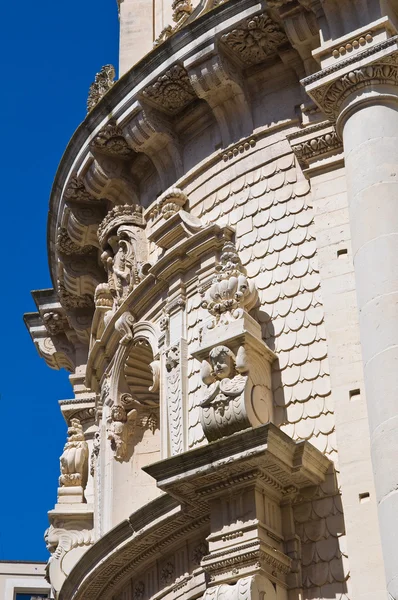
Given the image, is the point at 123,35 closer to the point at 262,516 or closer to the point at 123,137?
the point at 123,137

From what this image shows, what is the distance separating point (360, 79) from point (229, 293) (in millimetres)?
2864

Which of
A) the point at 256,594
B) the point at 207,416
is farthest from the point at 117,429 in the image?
the point at 256,594

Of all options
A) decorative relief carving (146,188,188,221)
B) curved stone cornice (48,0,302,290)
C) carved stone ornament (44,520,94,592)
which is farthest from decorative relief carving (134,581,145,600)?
curved stone cornice (48,0,302,290)

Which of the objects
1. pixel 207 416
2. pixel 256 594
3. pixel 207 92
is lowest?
pixel 256 594

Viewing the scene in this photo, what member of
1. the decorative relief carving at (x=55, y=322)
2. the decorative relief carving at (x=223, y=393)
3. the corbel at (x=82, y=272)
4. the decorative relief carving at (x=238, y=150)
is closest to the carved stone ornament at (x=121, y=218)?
the corbel at (x=82, y=272)

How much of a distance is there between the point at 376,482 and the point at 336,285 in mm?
3067

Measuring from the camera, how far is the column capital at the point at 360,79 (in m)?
13.4

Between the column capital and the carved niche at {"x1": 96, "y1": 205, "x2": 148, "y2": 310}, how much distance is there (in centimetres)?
434

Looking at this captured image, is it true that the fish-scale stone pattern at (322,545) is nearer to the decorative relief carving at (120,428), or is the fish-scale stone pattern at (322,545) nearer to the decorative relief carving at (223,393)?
the decorative relief carving at (223,393)

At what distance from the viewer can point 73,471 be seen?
61.7 ft

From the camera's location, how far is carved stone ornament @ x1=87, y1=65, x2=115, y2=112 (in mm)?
18750

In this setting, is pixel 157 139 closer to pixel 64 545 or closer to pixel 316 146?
pixel 316 146

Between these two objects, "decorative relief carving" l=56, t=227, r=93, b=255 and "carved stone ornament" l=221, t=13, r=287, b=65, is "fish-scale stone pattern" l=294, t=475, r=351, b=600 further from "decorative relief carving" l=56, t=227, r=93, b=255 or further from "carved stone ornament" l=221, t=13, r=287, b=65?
"decorative relief carving" l=56, t=227, r=93, b=255

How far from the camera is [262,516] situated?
1249 cm
